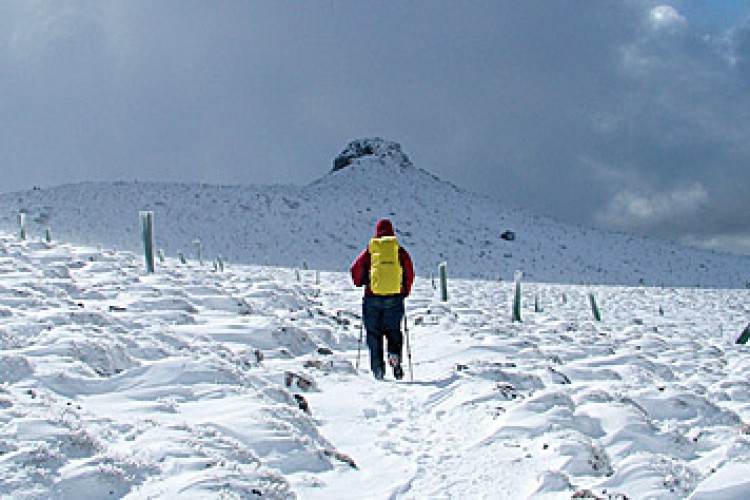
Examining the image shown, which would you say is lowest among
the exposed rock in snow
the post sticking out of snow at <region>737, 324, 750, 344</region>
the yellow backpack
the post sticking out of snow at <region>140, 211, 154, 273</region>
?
the post sticking out of snow at <region>737, 324, 750, 344</region>

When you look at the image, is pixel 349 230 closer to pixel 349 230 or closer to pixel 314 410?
pixel 349 230

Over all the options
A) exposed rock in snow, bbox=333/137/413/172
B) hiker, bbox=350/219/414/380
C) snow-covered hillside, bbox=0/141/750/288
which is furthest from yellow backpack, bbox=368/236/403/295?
exposed rock in snow, bbox=333/137/413/172

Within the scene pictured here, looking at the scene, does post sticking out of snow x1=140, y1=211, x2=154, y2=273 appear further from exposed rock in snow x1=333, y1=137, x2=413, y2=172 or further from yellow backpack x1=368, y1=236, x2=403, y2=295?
exposed rock in snow x1=333, y1=137, x2=413, y2=172

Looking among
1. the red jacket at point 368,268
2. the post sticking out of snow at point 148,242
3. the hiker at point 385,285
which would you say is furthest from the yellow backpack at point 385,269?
the post sticking out of snow at point 148,242

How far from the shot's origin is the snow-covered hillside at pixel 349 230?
33.3 meters

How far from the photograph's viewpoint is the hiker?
8.55 m

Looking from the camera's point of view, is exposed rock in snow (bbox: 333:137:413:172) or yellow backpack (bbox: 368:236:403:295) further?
exposed rock in snow (bbox: 333:137:413:172)

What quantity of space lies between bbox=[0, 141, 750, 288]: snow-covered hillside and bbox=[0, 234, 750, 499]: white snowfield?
20469 millimetres

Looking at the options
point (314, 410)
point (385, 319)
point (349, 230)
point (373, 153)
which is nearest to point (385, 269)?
point (385, 319)

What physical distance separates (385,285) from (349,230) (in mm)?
32277

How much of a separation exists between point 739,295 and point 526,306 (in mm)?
14414

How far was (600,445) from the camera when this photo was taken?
5.09 meters

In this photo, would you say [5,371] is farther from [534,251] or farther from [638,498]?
[534,251]

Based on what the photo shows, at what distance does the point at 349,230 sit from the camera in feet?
134
